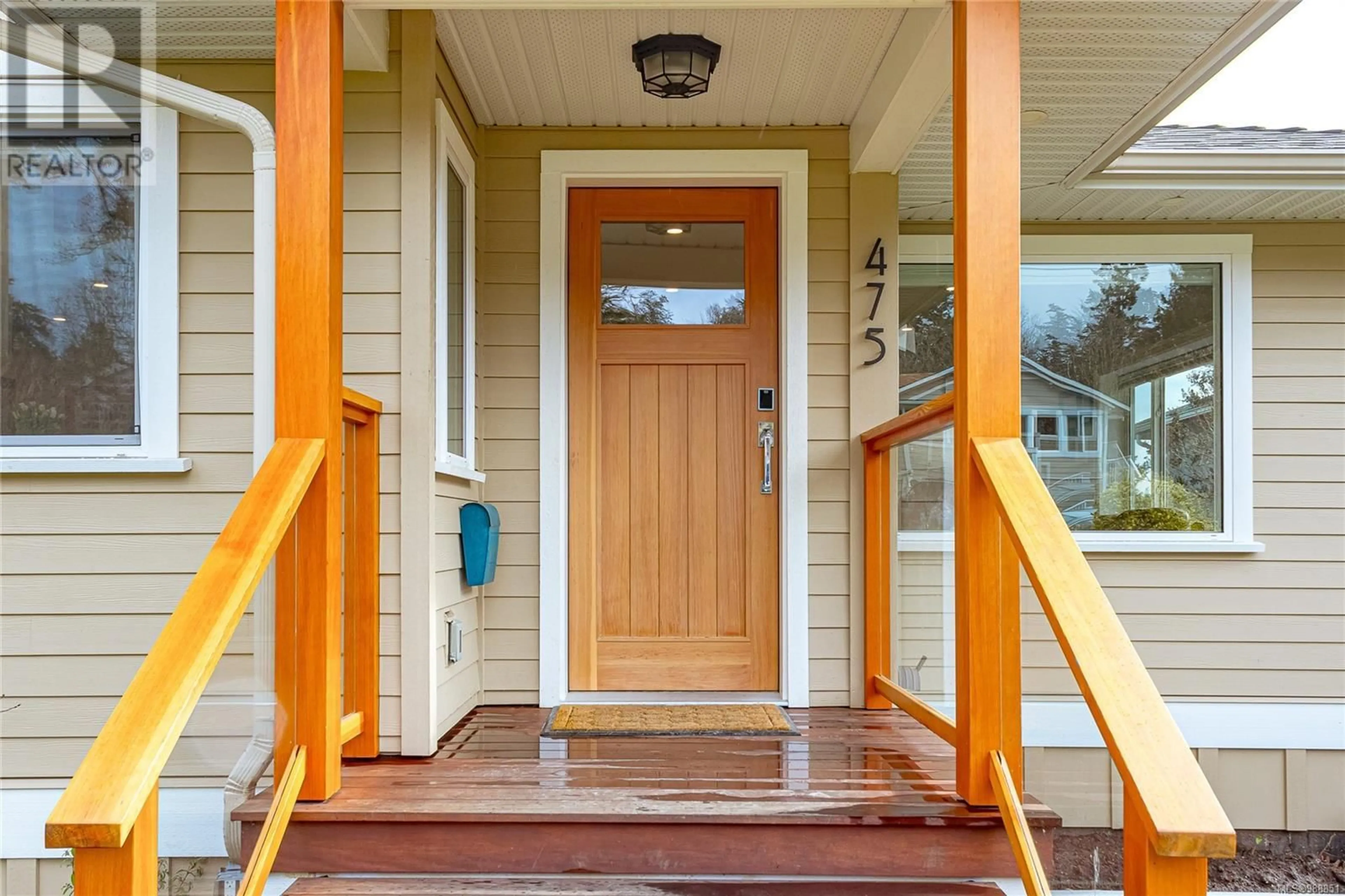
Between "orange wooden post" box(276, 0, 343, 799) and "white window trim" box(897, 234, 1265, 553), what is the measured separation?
9.42ft

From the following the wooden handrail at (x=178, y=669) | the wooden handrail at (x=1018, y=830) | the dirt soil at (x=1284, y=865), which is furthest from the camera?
the dirt soil at (x=1284, y=865)

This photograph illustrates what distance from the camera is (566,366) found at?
372 cm

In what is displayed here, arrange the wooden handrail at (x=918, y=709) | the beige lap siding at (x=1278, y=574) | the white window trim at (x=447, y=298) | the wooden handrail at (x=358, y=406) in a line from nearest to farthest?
the wooden handrail at (x=358, y=406)
the wooden handrail at (x=918, y=709)
the white window trim at (x=447, y=298)
the beige lap siding at (x=1278, y=574)

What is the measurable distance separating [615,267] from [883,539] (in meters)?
1.54

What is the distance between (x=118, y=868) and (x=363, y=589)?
1.26 meters

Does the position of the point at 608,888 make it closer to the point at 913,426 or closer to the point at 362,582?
the point at 362,582

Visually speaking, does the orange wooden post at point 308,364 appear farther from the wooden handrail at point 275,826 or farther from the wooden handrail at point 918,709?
the wooden handrail at point 918,709

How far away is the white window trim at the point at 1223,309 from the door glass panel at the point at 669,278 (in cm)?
103

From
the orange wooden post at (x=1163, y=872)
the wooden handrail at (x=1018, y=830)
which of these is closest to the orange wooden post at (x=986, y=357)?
the wooden handrail at (x=1018, y=830)

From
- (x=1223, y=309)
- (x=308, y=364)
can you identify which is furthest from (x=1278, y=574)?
(x=308, y=364)

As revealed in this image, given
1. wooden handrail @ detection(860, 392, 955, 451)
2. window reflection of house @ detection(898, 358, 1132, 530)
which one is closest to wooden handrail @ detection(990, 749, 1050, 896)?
wooden handrail @ detection(860, 392, 955, 451)

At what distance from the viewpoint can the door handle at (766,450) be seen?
3.73 m

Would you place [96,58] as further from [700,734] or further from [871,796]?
[871,796]

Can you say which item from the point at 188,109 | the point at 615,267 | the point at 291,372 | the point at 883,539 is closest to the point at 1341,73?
the point at 883,539
